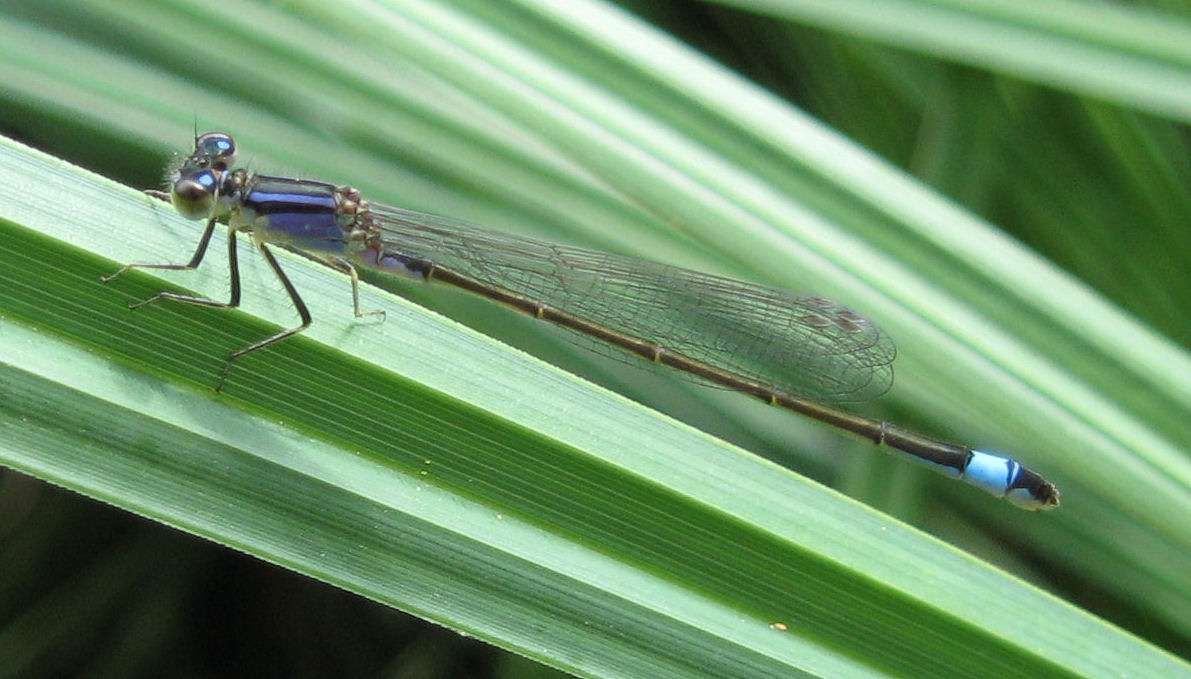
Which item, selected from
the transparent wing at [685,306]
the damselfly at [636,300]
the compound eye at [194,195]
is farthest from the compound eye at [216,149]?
the transparent wing at [685,306]

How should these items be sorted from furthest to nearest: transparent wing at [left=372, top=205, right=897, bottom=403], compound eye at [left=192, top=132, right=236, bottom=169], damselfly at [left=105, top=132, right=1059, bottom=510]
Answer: transparent wing at [left=372, top=205, right=897, bottom=403]
damselfly at [left=105, top=132, right=1059, bottom=510]
compound eye at [left=192, top=132, right=236, bottom=169]

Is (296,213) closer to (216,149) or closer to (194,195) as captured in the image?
(216,149)

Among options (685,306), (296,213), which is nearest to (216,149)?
(296,213)

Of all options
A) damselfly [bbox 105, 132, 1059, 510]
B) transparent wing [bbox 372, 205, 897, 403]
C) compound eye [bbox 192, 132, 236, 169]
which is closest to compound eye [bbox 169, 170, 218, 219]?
damselfly [bbox 105, 132, 1059, 510]

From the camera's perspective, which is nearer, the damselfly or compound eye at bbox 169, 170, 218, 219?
compound eye at bbox 169, 170, 218, 219

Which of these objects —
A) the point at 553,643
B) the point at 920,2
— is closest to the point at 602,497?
the point at 553,643

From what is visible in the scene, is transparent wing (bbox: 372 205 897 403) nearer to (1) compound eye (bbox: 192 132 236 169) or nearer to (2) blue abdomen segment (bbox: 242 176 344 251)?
(2) blue abdomen segment (bbox: 242 176 344 251)

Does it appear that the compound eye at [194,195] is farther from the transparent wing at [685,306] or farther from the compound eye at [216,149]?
the transparent wing at [685,306]
